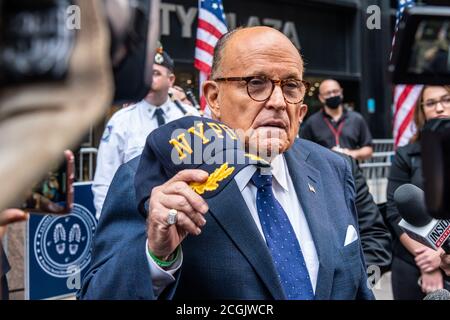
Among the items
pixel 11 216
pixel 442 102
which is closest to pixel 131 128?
pixel 442 102

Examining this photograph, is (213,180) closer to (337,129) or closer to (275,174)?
(275,174)

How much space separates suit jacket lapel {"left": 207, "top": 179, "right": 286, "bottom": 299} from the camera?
1585 millimetres

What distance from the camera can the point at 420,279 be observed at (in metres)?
3.53

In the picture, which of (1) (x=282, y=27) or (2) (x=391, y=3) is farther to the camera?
(2) (x=391, y=3)

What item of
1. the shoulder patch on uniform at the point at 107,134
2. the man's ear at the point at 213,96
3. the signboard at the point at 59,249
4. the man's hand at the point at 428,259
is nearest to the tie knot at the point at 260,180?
the man's ear at the point at 213,96

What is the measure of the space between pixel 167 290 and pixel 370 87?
14.0 meters

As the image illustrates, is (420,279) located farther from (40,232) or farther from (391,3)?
(391,3)

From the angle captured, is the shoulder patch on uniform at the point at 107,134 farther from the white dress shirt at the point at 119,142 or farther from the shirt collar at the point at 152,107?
the shirt collar at the point at 152,107

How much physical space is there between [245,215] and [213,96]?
1.77 feet

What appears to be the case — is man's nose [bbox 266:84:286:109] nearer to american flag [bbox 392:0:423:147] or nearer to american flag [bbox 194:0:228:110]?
american flag [bbox 194:0:228:110]

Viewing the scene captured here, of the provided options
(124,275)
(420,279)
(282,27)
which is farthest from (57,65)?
(282,27)

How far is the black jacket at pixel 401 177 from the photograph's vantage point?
3533 millimetres

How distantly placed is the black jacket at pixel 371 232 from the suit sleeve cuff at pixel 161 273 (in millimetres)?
1726

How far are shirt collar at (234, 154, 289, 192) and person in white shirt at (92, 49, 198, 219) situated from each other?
3.10 meters
